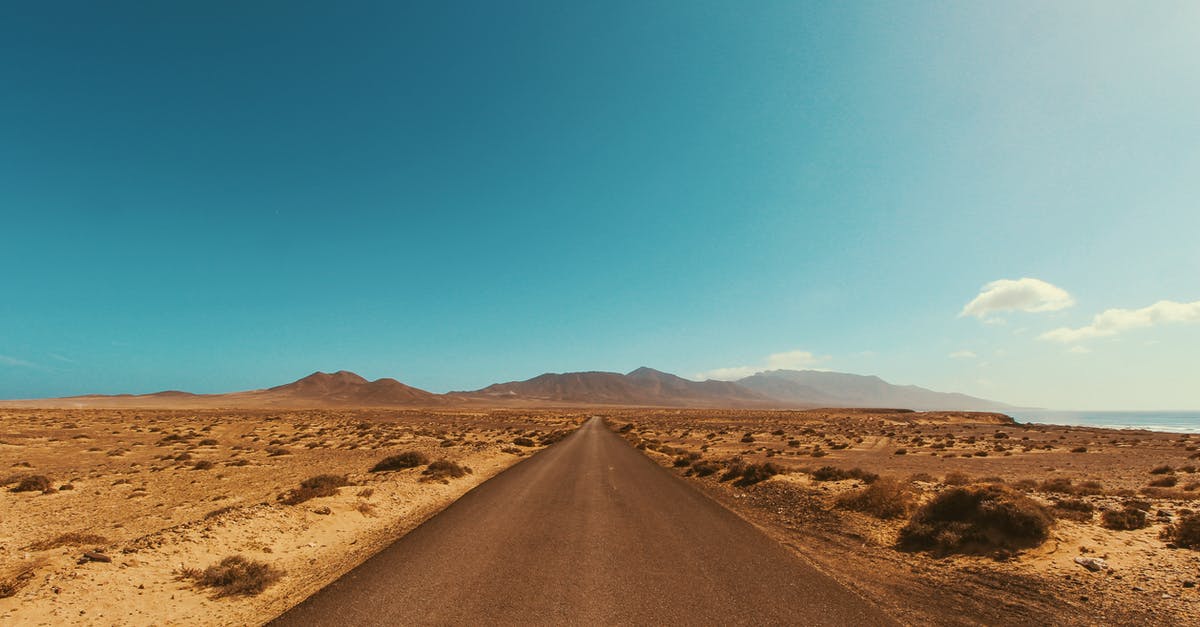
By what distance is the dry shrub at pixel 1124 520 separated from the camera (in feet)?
35.0

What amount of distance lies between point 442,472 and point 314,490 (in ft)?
20.3

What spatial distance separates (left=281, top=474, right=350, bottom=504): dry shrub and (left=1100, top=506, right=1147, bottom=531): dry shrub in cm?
2116

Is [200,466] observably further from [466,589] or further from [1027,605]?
[1027,605]

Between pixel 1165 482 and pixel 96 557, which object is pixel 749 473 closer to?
pixel 1165 482

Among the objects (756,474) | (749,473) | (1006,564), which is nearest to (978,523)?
(1006,564)

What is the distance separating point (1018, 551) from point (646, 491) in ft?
34.4

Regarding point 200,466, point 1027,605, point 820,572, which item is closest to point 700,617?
point 820,572

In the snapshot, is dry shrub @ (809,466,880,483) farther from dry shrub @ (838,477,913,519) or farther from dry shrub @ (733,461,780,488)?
dry shrub @ (838,477,913,519)

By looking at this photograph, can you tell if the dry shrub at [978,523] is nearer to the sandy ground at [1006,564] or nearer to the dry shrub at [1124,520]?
the sandy ground at [1006,564]

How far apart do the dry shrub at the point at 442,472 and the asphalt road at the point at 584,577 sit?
266 inches

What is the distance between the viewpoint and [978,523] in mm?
10289

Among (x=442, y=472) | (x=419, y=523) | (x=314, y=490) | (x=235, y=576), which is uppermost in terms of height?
(x=235, y=576)

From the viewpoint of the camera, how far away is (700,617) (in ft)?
21.6

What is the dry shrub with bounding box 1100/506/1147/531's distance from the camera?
10680 millimetres
